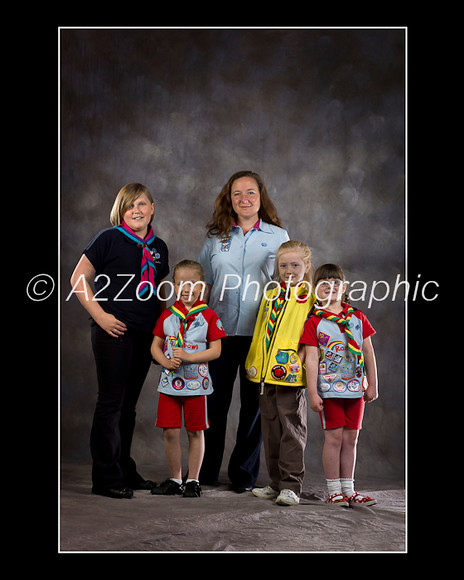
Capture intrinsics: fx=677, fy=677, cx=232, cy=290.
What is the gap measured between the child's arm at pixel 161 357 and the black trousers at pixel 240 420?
0.35 meters

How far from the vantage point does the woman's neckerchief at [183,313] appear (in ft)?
10.4

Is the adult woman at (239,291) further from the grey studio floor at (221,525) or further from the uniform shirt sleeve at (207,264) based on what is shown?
the grey studio floor at (221,525)

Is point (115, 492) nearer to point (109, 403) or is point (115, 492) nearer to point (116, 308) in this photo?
point (109, 403)

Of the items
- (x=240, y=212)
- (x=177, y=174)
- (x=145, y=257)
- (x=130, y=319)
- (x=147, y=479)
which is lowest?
(x=147, y=479)

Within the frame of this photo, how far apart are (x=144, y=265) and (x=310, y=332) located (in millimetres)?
845

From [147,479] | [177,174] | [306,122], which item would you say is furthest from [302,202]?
[147,479]

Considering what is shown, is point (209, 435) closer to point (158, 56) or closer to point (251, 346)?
point (251, 346)

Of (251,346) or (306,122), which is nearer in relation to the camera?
(251,346)

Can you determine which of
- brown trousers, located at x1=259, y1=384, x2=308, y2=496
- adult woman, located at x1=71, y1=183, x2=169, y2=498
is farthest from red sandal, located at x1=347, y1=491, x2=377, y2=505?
adult woman, located at x1=71, y1=183, x2=169, y2=498

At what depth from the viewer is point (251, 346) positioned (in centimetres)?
325

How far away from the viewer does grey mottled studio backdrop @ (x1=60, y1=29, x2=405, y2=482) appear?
423 cm

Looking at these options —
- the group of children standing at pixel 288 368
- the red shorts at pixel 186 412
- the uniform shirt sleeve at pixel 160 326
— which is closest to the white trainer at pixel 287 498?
the group of children standing at pixel 288 368

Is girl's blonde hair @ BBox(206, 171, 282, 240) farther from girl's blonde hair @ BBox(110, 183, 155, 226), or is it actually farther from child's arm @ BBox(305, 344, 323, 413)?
child's arm @ BBox(305, 344, 323, 413)

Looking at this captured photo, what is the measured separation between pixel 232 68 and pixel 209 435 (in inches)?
92.7
